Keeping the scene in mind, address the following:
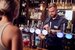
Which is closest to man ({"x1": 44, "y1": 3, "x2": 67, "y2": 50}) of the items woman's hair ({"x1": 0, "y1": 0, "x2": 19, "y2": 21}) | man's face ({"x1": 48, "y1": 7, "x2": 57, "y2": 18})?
man's face ({"x1": 48, "y1": 7, "x2": 57, "y2": 18})

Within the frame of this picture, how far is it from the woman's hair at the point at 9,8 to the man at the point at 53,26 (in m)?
0.91

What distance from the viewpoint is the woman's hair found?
100cm

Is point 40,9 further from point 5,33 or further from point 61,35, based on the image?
point 5,33

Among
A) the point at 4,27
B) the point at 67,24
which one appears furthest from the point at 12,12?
the point at 67,24

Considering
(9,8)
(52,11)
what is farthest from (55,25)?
(9,8)

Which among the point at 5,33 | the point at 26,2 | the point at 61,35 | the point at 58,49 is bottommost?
the point at 58,49

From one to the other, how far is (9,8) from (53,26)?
0.95 m

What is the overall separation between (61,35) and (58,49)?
0.14 m

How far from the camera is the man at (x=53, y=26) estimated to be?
1.89 metres

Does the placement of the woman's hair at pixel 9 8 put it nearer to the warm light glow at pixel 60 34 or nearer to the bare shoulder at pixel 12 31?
the bare shoulder at pixel 12 31

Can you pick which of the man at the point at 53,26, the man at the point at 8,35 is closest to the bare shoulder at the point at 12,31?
the man at the point at 8,35

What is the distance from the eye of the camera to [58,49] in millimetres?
1949

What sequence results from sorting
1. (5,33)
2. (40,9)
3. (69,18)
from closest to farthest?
(5,33) → (69,18) → (40,9)

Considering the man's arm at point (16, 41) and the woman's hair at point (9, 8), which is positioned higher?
the woman's hair at point (9, 8)
